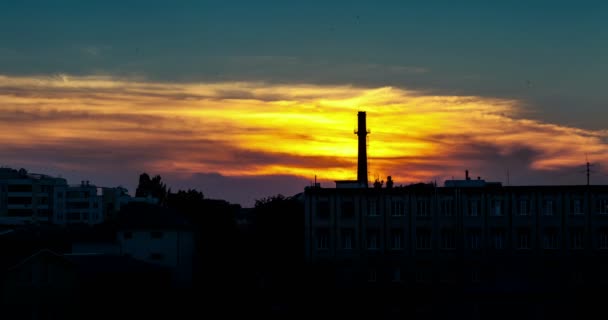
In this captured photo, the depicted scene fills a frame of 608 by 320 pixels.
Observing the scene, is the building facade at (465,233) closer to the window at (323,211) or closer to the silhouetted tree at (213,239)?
the window at (323,211)

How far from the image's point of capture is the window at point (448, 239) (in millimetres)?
84500

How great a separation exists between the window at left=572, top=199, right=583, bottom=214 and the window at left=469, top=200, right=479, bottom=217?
8.75 m

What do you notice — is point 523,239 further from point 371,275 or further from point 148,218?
point 148,218

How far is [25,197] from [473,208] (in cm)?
13280

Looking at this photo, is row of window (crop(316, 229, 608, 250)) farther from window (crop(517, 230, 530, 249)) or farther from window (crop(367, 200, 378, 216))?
window (crop(367, 200, 378, 216))

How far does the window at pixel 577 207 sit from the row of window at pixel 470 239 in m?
1.74

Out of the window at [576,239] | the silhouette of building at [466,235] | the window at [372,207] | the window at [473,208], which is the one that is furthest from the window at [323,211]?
the window at [576,239]

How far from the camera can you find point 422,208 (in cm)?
8469

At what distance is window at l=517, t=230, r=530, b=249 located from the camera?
84.4 meters

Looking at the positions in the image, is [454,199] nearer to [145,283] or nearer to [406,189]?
[406,189]

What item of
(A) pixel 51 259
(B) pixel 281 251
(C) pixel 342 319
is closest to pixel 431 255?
(C) pixel 342 319

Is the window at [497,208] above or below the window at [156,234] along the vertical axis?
above

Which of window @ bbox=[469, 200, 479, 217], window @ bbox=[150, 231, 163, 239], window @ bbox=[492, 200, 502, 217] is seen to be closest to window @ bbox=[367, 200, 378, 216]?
window @ bbox=[469, 200, 479, 217]

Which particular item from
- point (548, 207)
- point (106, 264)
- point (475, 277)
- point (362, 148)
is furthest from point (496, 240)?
point (362, 148)
